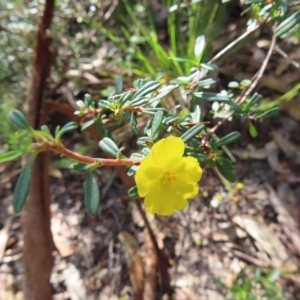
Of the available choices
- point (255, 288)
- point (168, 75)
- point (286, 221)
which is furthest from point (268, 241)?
point (168, 75)

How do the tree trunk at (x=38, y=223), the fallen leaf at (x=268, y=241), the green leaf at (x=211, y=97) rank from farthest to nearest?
1. the fallen leaf at (x=268, y=241)
2. the tree trunk at (x=38, y=223)
3. the green leaf at (x=211, y=97)

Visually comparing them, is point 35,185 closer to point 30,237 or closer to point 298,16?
point 30,237

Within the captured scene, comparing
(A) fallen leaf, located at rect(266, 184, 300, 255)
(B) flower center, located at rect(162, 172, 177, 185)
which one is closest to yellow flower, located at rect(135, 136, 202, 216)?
(B) flower center, located at rect(162, 172, 177, 185)

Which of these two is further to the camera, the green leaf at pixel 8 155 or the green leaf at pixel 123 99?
the green leaf at pixel 123 99

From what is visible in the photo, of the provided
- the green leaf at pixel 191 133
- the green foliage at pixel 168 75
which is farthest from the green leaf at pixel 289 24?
the green leaf at pixel 191 133

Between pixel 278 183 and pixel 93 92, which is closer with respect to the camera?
pixel 278 183

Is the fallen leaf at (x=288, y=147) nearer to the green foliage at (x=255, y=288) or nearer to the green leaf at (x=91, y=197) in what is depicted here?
the green foliage at (x=255, y=288)

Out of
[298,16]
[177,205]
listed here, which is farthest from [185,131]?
[298,16]
